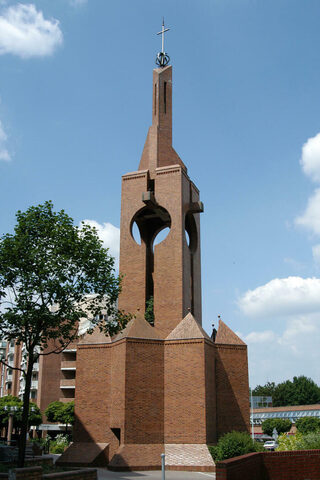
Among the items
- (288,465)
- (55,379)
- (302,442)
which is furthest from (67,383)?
(288,465)

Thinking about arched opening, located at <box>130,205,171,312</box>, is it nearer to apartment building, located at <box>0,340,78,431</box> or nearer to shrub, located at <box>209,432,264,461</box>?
shrub, located at <box>209,432,264,461</box>

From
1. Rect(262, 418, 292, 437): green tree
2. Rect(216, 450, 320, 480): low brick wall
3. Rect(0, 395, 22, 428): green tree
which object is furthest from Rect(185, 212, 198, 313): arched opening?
Rect(262, 418, 292, 437): green tree

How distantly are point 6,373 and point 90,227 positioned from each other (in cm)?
6783

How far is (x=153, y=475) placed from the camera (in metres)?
21.0

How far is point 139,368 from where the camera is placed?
81.6 ft

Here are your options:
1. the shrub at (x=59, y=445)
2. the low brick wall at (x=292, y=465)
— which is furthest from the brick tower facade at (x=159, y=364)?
the shrub at (x=59, y=445)

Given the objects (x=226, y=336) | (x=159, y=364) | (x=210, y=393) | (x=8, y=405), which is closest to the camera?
(x=210, y=393)

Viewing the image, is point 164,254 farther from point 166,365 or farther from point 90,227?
point 90,227

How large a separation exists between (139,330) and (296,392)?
83.8 meters

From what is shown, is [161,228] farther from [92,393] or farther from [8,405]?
[8,405]

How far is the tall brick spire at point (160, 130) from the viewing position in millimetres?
31938

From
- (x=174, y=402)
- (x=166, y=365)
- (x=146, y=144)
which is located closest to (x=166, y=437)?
→ (x=174, y=402)

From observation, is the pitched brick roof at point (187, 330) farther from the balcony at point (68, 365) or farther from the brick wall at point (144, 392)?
the balcony at point (68, 365)

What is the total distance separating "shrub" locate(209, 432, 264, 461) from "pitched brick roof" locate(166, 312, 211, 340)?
504 centimetres
